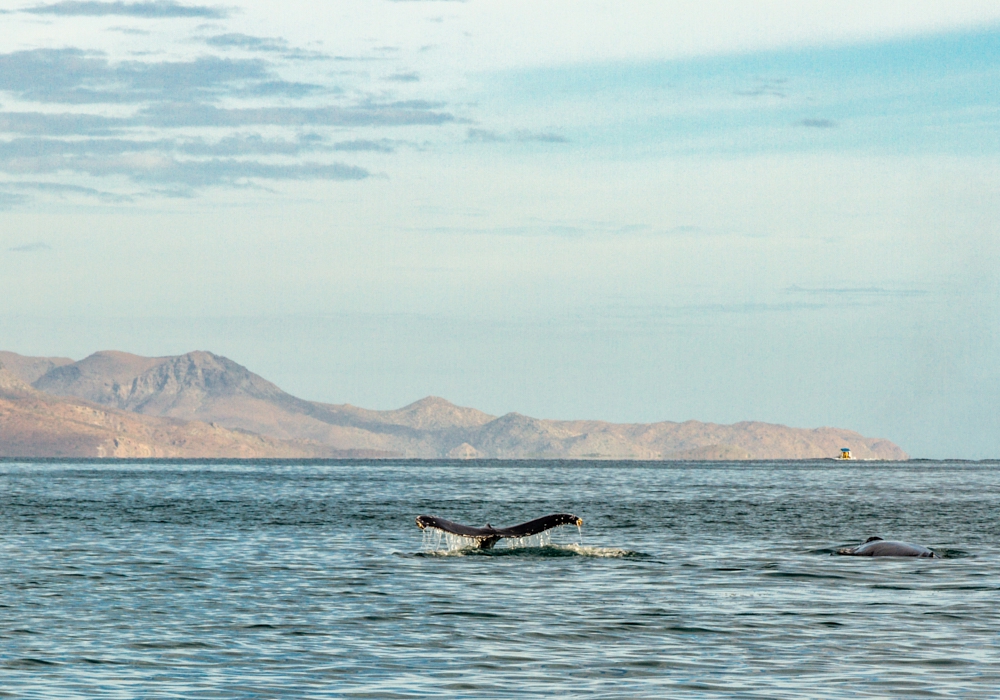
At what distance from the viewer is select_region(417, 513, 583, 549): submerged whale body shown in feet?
122

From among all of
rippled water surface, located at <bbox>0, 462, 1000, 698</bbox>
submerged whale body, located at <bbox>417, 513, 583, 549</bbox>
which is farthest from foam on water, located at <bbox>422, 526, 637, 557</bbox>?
submerged whale body, located at <bbox>417, 513, 583, 549</bbox>

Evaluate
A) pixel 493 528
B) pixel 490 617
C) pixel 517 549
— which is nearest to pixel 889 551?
pixel 517 549

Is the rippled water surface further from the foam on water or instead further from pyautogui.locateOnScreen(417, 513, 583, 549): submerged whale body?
pyautogui.locateOnScreen(417, 513, 583, 549): submerged whale body

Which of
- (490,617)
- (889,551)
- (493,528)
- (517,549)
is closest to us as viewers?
(490,617)

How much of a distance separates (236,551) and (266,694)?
92.7ft

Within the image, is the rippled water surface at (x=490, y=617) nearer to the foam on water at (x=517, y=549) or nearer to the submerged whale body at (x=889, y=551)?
the foam on water at (x=517, y=549)

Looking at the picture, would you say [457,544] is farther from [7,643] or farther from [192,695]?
[192,695]

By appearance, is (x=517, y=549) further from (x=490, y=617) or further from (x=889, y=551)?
(x=490, y=617)

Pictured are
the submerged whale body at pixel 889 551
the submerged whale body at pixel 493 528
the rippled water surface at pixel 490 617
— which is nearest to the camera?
the rippled water surface at pixel 490 617

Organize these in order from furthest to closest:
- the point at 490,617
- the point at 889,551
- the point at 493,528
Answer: the point at 889,551 < the point at 493,528 < the point at 490,617

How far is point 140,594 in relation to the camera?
3400 centimetres

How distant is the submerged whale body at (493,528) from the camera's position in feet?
122

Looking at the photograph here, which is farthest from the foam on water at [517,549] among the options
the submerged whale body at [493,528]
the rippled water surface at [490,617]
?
the submerged whale body at [493,528]

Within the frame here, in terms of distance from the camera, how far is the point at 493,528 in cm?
4162
